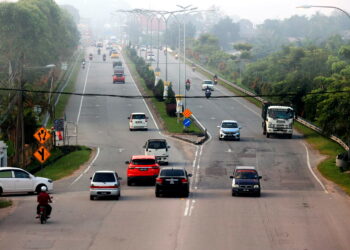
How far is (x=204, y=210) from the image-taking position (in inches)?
1446

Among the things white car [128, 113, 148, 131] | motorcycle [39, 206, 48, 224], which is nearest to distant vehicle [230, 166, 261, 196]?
motorcycle [39, 206, 48, 224]

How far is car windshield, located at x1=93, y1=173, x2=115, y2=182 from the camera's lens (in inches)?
1596

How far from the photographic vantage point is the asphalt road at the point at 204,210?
28828 mm

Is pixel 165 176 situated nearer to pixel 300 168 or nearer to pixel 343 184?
pixel 343 184

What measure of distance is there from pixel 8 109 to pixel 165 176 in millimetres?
21271

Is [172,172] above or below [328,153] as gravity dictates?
above

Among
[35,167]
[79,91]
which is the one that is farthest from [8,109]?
[79,91]

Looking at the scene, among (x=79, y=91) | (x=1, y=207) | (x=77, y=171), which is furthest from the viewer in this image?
(x=79, y=91)

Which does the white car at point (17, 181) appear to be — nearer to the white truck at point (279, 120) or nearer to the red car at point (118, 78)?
the white truck at point (279, 120)

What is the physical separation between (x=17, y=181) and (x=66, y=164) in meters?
16.2

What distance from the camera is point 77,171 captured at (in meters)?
54.8

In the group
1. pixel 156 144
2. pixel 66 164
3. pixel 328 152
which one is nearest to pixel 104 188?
pixel 156 144

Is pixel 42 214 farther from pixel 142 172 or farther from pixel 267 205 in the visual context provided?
pixel 142 172

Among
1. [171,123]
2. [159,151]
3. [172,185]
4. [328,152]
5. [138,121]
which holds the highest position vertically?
[172,185]
